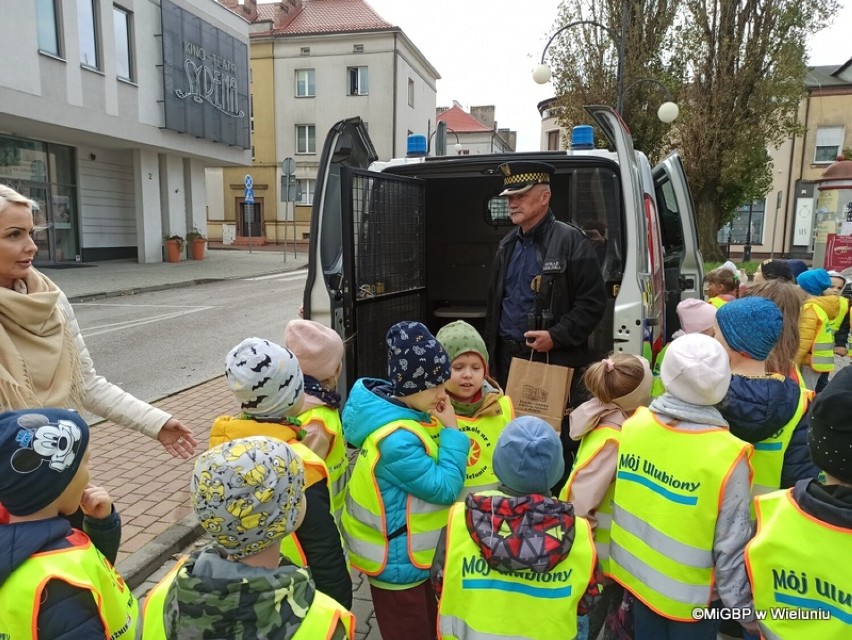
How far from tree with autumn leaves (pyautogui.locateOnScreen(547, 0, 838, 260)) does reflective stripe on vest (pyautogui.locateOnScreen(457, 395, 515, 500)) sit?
54.3 ft

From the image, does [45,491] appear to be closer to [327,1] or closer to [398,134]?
[398,134]

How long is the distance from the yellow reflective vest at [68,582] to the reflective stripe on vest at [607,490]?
1.63 meters

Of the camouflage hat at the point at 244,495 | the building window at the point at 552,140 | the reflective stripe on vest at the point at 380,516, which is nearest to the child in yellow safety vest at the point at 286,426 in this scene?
the reflective stripe on vest at the point at 380,516

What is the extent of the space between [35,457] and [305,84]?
39.0m

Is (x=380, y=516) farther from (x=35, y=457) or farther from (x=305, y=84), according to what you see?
(x=305, y=84)

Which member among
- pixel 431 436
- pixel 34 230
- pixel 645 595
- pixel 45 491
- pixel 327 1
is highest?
pixel 327 1

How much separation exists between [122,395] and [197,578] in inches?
57.1

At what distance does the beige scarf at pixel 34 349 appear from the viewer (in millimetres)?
2041

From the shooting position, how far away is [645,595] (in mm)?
2211

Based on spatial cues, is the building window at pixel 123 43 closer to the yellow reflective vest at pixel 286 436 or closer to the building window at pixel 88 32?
the building window at pixel 88 32

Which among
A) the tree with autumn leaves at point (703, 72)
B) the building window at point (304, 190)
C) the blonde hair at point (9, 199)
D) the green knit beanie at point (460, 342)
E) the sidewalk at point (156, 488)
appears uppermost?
the tree with autumn leaves at point (703, 72)

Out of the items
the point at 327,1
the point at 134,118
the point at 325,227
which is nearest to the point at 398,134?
the point at 327,1

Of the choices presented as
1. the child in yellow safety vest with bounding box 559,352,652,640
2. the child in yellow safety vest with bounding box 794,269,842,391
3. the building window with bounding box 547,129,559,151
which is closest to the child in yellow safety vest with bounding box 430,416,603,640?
the child in yellow safety vest with bounding box 559,352,652,640

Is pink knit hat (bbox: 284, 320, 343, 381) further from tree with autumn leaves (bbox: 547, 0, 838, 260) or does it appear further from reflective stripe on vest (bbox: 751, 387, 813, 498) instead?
tree with autumn leaves (bbox: 547, 0, 838, 260)
